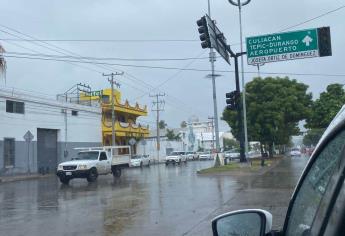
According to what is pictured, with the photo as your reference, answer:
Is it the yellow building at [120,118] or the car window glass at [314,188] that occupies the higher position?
the yellow building at [120,118]

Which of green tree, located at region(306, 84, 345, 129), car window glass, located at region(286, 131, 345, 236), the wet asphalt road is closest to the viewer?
car window glass, located at region(286, 131, 345, 236)

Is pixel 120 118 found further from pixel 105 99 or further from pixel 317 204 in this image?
pixel 317 204

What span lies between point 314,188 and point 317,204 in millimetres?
201

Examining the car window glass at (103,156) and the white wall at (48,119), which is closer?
the car window glass at (103,156)

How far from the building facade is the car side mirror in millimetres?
Result: 34061

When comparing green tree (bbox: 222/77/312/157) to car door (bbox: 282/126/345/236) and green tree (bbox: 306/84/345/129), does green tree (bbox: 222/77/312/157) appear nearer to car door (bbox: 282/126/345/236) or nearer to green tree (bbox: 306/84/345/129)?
green tree (bbox: 306/84/345/129)

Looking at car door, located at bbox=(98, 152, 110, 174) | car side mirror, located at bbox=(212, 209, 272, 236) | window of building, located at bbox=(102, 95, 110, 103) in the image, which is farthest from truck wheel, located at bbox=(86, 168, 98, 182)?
window of building, located at bbox=(102, 95, 110, 103)

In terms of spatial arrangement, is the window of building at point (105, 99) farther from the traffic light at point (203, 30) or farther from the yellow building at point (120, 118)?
the traffic light at point (203, 30)

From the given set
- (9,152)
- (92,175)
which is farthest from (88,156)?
(9,152)

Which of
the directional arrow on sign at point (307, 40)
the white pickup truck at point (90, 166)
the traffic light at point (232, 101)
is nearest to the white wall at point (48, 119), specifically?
the white pickup truck at point (90, 166)

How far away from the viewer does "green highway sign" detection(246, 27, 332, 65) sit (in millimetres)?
22969

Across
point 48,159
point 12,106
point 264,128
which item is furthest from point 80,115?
point 264,128

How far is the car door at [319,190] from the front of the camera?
178 cm

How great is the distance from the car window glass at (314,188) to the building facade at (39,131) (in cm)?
3453
